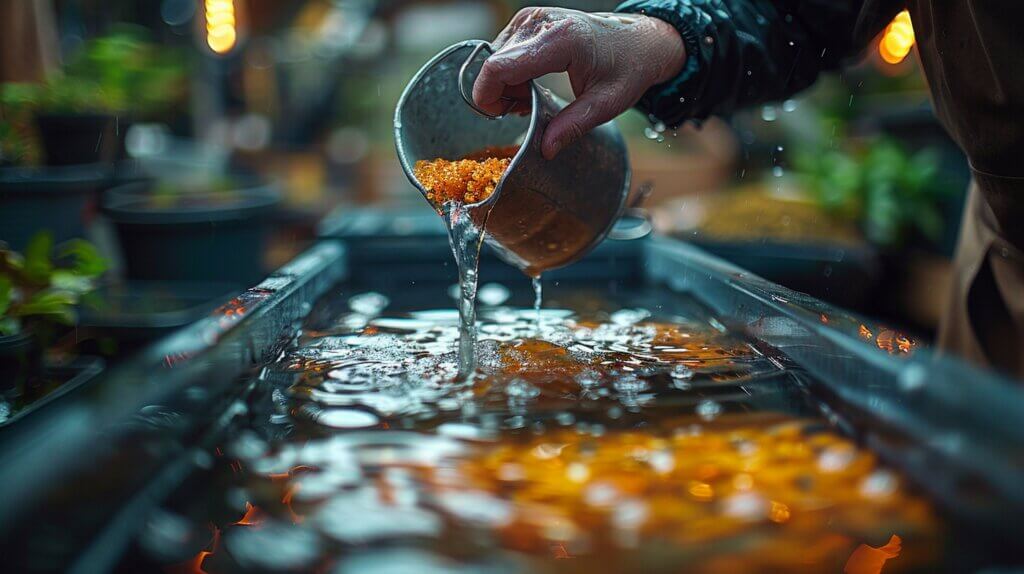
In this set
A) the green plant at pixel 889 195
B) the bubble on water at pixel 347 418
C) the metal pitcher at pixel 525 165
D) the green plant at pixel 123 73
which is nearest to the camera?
the bubble on water at pixel 347 418

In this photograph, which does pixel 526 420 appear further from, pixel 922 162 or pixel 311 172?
→ pixel 311 172

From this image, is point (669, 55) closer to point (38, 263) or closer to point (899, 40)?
point (38, 263)

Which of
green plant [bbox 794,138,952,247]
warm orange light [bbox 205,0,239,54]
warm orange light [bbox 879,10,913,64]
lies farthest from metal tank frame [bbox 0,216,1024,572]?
warm orange light [bbox 205,0,239,54]

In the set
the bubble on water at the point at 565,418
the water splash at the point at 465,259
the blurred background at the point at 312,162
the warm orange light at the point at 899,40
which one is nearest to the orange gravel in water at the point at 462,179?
the water splash at the point at 465,259

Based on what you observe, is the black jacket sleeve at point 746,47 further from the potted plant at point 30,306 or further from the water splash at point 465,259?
the potted plant at point 30,306

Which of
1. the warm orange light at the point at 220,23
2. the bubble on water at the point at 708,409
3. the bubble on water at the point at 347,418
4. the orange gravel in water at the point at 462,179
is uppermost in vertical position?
the warm orange light at the point at 220,23
